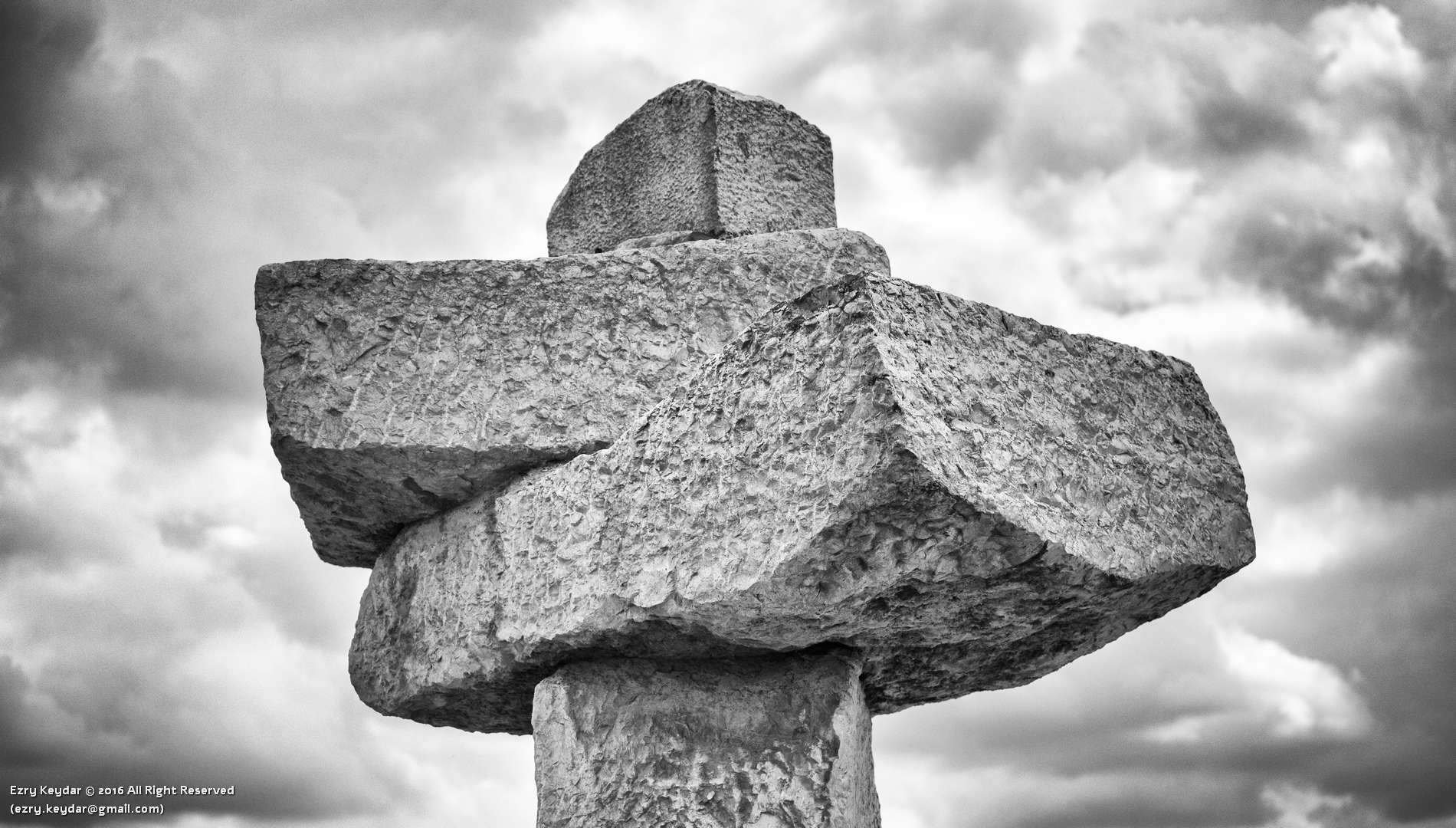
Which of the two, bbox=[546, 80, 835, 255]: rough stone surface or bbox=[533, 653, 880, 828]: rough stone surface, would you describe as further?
bbox=[546, 80, 835, 255]: rough stone surface

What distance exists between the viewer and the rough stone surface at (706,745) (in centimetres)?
222

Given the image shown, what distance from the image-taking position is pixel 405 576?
285cm

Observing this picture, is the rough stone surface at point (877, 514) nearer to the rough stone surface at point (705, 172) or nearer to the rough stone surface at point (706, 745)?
the rough stone surface at point (706, 745)

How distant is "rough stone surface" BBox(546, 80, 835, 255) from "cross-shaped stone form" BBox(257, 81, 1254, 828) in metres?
0.01

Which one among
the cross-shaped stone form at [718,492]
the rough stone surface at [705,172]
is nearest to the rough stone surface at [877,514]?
the cross-shaped stone form at [718,492]

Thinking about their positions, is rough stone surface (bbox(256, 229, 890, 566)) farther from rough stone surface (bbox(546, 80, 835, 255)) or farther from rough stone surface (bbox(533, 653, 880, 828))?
rough stone surface (bbox(533, 653, 880, 828))

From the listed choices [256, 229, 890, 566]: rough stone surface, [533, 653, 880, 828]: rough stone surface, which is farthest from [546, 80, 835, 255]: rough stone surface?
[533, 653, 880, 828]: rough stone surface

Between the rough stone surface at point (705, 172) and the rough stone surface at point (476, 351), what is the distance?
39 centimetres

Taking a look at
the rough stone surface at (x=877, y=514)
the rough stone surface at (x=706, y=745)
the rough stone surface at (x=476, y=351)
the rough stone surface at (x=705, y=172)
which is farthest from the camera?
the rough stone surface at (x=705, y=172)

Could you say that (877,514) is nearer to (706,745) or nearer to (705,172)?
(706,745)

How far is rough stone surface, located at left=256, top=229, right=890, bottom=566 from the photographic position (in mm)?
2617

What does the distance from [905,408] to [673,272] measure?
37.9 inches

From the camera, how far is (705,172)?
3.13 meters

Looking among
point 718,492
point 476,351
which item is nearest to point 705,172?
point 476,351
